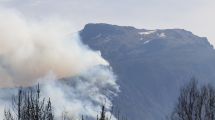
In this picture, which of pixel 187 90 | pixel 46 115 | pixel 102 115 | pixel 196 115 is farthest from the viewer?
pixel 187 90

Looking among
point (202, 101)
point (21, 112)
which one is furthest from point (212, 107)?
point (21, 112)

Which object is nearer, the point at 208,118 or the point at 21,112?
the point at 21,112

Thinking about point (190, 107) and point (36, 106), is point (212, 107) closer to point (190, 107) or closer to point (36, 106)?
point (190, 107)

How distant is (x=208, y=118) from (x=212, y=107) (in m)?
1.54

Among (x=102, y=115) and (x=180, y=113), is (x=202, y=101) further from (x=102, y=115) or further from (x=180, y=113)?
(x=102, y=115)

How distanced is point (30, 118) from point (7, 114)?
6.71m

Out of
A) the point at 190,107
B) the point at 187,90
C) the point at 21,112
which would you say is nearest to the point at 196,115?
the point at 190,107

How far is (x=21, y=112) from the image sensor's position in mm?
48500

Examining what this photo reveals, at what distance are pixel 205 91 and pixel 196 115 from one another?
5.14 meters

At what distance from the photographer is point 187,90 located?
76.7m

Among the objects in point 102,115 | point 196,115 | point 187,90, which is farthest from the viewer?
point 187,90

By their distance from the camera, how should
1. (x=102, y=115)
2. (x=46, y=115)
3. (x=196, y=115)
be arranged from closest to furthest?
(x=102, y=115) < (x=46, y=115) < (x=196, y=115)

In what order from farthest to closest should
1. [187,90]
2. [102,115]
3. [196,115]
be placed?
[187,90]
[196,115]
[102,115]

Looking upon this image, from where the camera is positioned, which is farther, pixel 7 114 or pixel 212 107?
pixel 212 107
